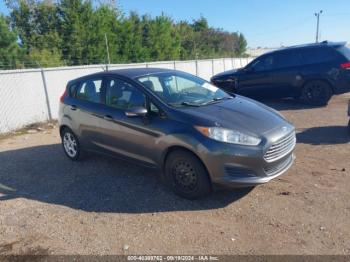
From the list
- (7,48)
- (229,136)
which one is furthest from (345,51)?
(7,48)

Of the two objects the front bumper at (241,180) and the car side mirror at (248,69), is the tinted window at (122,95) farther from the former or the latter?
the car side mirror at (248,69)

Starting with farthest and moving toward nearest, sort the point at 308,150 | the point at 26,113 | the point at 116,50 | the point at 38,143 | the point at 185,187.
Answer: the point at 116,50 < the point at 26,113 < the point at 38,143 < the point at 308,150 < the point at 185,187

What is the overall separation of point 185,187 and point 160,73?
193cm

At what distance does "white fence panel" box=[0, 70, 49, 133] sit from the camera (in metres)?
9.20

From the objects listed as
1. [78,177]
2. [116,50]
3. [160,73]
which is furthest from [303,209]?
[116,50]

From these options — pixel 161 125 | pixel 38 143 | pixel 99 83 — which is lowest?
pixel 38 143

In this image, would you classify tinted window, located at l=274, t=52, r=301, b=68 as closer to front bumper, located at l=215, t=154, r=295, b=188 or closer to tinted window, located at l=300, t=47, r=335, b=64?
tinted window, located at l=300, t=47, r=335, b=64

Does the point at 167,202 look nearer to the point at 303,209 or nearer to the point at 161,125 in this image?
the point at 161,125

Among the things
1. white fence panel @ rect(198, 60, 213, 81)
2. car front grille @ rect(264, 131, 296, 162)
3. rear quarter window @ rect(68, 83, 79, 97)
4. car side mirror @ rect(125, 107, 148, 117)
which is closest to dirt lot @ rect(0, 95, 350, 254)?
car front grille @ rect(264, 131, 296, 162)

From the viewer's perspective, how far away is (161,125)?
14.5ft

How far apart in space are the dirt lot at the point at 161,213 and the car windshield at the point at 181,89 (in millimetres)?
1288

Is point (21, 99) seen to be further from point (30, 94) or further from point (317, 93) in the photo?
point (317, 93)

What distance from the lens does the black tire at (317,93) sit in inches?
397

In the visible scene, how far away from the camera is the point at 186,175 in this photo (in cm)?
431
